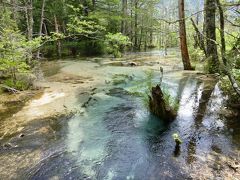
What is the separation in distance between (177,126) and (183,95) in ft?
9.00

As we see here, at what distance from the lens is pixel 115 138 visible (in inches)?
222

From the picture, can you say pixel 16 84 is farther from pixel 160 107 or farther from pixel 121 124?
pixel 160 107

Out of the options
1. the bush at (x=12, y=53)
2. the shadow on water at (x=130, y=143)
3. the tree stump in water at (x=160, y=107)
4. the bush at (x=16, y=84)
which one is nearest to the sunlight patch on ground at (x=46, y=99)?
the bush at (x=16, y=84)

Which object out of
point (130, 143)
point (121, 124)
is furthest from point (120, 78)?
point (130, 143)

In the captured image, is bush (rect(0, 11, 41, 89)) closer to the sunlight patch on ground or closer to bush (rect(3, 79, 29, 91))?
bush (rect(3, 79, 29, 91))

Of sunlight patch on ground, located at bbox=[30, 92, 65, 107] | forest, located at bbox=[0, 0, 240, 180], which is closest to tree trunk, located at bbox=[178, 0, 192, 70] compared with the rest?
forest, located at bbox=[0, 0, 240, 180]

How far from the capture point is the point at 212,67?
11.0 meters

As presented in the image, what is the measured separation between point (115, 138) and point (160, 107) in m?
1.41

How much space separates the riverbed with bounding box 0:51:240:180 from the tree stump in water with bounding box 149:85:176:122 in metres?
0.23

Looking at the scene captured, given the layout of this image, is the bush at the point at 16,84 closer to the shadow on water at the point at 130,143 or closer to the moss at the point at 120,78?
the shadow on water at the point at 130,143

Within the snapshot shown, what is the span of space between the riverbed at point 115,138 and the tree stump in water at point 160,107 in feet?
0.74

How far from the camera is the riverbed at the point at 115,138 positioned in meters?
4.37

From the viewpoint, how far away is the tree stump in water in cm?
620

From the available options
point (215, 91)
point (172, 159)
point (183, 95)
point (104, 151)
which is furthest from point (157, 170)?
point (215, 91)
